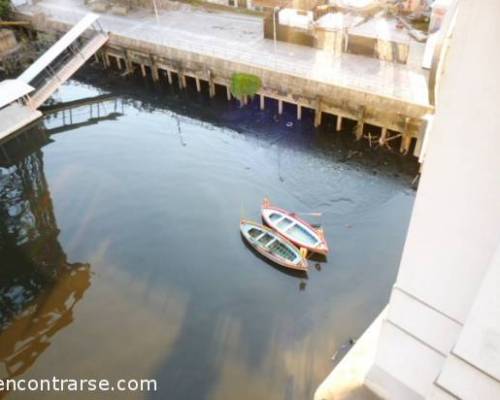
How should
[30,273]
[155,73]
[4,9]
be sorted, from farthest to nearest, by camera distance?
[4,9]
[155,73]
[30,273]

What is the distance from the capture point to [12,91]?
112 ft

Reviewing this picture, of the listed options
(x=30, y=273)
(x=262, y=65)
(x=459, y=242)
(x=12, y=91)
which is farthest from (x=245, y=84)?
(x=459, y=242)

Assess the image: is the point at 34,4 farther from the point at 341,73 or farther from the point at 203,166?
the point at 341,73

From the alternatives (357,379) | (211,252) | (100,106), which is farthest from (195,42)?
(357,379)

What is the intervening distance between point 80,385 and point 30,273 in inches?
339

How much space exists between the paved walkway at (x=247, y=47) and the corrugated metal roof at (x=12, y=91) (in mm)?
11464

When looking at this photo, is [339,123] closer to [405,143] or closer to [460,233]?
[405,143]

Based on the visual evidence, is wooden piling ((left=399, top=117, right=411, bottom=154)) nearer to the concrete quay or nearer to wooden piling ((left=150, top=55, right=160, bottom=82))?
the concrete quay

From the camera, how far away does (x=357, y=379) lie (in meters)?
13.1

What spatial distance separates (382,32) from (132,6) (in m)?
27.7

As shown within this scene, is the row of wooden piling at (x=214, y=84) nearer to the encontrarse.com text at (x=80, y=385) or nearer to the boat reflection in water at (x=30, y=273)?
the boat reflection in water at (x=30, y=273)

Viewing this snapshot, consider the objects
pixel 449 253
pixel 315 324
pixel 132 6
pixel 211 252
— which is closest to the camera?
pixel 449 253

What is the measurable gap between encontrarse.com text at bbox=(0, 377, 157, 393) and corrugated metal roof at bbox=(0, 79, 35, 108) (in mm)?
23407

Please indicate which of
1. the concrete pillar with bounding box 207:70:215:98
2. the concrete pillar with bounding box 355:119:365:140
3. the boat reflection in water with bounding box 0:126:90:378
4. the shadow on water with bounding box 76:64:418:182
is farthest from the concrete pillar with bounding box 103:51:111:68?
the concrete pillar with bounding box 355:119:365:140
